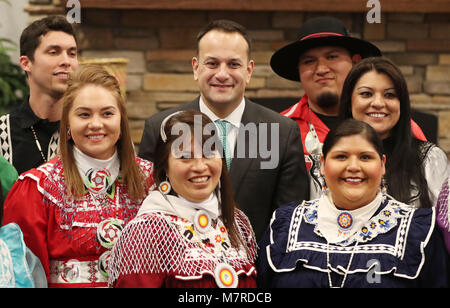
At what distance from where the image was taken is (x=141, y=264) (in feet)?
7.30

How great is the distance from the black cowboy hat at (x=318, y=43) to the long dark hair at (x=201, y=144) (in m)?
1.13

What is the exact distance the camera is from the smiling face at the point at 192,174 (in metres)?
2.33

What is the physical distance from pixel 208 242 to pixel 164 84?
2858 mm

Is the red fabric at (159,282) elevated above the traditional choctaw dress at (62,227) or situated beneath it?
situated beneath

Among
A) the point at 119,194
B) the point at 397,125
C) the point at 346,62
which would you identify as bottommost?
the point at 119,194

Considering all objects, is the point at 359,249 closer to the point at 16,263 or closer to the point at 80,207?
the point at 80,207

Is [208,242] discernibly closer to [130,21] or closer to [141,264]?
[141,264]

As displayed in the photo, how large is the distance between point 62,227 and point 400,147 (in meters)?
1.33

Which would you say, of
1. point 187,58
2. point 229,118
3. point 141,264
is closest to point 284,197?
point 229,118

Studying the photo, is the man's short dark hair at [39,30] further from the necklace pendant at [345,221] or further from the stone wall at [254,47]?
the stone wall at [254,47]

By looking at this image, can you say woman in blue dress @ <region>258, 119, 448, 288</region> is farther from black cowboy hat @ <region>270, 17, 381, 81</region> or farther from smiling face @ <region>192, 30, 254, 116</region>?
black cowboy hat @ <region>270, 17, 381, 81</region>

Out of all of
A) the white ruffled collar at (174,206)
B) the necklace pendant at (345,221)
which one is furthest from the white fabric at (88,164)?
the necklace pendant at (345,221)

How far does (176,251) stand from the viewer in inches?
89.0
